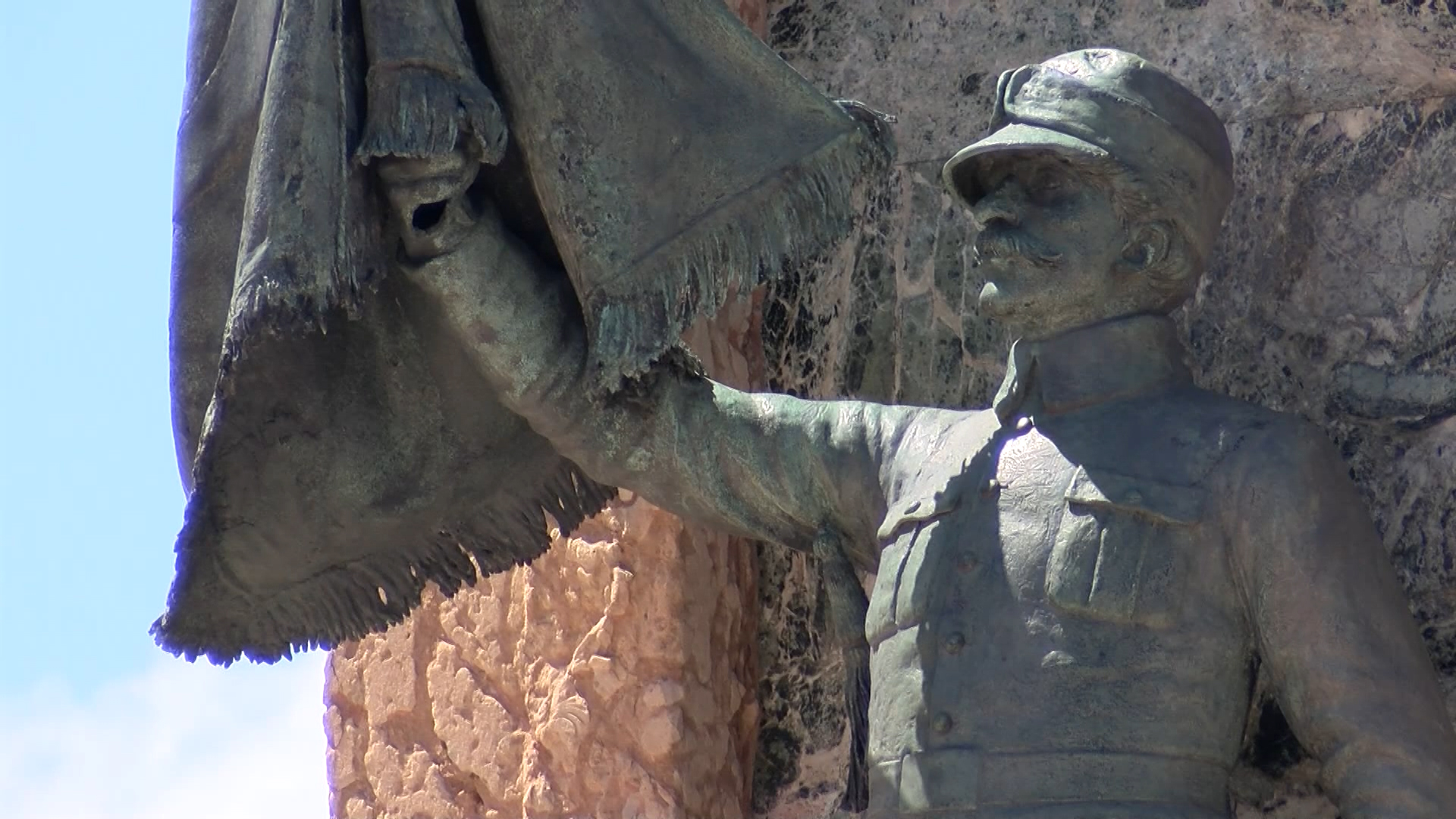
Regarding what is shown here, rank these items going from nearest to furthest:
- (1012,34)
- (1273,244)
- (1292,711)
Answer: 1. (1292,711)
2. (1273,244)
3. (1012,34)

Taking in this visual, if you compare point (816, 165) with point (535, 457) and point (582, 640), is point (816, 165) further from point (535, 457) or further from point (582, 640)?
point (582, 640)

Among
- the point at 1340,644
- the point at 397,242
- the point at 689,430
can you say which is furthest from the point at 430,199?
the point at 1340,644

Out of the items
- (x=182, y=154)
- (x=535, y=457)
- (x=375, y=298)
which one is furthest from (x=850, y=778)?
(x=182, y=154)

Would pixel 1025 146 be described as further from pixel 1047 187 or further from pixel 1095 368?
pixel 1095 368

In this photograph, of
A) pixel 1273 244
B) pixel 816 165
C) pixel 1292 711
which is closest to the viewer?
pixel 1292 711

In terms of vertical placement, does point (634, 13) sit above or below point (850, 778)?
above

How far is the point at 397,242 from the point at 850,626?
85 cm

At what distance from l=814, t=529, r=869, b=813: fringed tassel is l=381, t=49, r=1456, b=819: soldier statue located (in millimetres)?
33

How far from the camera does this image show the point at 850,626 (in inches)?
183

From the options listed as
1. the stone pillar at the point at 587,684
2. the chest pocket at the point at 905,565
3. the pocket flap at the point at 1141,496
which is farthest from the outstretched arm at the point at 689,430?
the stone pillar at the point at 587,684

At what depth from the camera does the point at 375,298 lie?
4.66 m

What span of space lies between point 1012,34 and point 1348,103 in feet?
2.06

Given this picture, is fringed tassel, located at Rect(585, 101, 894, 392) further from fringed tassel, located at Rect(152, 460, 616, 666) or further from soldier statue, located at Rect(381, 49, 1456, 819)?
fringed tassel, located at Rect(152, 460, 616, 666)

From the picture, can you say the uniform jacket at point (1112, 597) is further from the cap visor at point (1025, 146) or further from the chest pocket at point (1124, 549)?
the cap visor at point (1025, 146)
